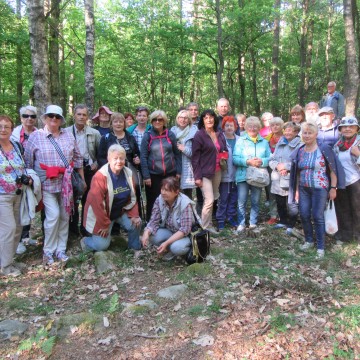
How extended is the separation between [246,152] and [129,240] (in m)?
2.90

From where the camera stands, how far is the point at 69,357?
3.47m

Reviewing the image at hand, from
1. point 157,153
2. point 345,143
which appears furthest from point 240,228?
point 345,143

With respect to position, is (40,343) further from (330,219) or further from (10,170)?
(330,219)

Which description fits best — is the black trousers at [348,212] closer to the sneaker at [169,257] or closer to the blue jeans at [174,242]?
the blue jeans at [174,242]

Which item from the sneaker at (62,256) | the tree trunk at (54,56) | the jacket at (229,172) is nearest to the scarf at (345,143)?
the jacket at (229,172)

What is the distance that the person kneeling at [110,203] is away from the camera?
539 centimetres

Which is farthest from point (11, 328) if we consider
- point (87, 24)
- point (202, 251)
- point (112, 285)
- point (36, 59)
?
point (87, 24)

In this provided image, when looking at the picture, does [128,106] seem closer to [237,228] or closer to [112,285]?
[237,228]

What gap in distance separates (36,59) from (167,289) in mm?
5568

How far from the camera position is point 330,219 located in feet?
19.0

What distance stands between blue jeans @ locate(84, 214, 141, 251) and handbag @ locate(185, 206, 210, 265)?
41.0 inches

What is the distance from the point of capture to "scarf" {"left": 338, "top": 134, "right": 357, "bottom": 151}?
19.5 ft

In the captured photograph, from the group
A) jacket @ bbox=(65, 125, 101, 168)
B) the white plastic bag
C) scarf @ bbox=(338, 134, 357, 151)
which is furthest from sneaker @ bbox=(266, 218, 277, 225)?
jacket @ bbox=(65, 125, 101, 168)

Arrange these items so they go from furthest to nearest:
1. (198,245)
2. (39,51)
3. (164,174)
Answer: (39,51) < (164,174) < (198,245)
